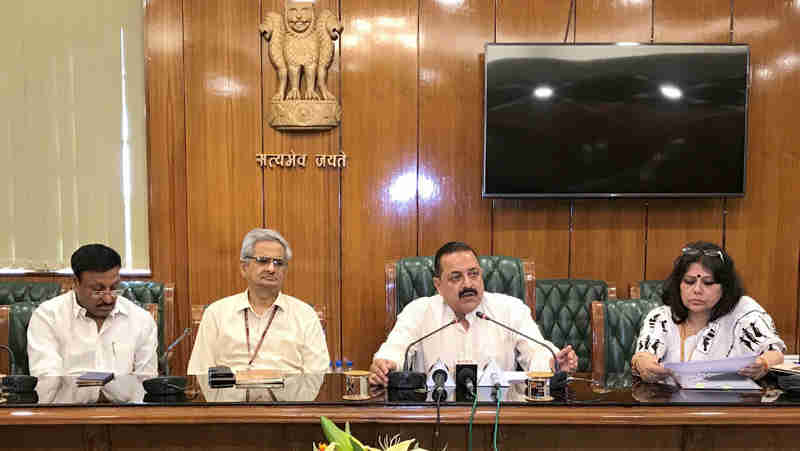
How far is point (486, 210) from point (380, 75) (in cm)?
108

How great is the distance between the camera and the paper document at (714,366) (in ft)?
6.56

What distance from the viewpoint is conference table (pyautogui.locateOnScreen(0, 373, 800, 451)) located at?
1.72 meters

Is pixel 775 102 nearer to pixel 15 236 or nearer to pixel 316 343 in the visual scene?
pixel 316 343

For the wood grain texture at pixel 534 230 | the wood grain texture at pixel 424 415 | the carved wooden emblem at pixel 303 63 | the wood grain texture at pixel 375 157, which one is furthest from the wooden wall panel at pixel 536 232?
the wood grain texture at pixel 424 415

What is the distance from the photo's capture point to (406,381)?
1944 millimetres

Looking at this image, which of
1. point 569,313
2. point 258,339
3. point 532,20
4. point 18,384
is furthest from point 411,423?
point 532,20

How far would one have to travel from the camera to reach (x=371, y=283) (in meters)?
3.99

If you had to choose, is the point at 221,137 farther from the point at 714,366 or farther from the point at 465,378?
the point at 714,366

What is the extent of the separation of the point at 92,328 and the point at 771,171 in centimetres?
395

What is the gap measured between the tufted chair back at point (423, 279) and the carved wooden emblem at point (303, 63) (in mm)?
1200

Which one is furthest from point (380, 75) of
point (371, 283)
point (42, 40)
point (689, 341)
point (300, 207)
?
point (689, 341)

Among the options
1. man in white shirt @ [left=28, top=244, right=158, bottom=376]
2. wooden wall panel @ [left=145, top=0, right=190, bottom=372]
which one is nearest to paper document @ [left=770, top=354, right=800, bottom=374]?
man in white shirt @ [left=28, top=244, right=158, bottom=376]

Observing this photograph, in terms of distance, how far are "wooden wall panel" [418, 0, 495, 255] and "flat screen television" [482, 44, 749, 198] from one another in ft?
0.55

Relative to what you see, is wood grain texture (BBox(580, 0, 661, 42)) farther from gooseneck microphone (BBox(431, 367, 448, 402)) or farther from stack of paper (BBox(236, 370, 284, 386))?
stack of paper (BBox(236, 370, 284, 386))
